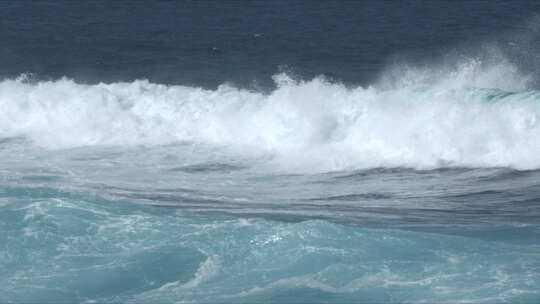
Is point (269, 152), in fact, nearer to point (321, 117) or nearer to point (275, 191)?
point (321, 117)

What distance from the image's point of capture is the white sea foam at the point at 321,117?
2706cm

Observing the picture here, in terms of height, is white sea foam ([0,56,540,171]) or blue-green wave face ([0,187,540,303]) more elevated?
white sea foam ([0,56,540,171])

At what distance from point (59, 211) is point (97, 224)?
1.09 m

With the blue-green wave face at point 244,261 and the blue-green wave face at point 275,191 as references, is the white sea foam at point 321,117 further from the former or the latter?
the blue-green wave face at point 244,261

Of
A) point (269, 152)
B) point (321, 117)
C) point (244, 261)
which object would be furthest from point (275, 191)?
point (321, 117)

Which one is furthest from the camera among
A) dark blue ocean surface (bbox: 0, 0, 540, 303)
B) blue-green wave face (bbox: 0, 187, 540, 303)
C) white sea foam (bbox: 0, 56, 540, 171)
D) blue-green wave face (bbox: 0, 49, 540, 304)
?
white sea foam (bbox: 0, 56, 540, 171)

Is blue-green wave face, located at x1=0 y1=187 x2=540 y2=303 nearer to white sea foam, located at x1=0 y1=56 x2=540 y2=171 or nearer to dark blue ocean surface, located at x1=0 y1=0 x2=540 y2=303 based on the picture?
dark blue ocean surface, located at x1=0 y1=0 x2=540 y2=303

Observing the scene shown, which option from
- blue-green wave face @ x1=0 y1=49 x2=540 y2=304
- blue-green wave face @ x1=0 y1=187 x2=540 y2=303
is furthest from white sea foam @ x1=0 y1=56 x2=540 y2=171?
blue-green wave face @ x1=0 y1=187 x2=540 y2=303

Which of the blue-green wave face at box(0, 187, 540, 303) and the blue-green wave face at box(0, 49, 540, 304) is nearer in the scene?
the blue-green wave face at box(0, 187, 540, 303)

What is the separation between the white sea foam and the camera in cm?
2706

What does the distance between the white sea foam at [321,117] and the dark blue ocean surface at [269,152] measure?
80 mm

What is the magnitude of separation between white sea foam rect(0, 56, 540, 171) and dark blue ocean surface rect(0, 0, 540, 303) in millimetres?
80

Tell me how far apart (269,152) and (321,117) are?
7.96 feet

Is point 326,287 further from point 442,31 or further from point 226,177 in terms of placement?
point 442,31
